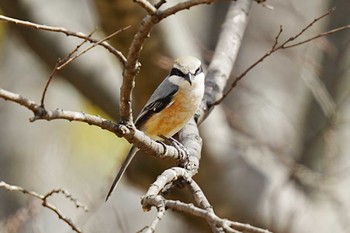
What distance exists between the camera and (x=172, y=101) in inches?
170

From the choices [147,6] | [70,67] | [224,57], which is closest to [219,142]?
[224,57]

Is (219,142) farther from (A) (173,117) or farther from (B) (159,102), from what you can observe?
(A) (173,117)

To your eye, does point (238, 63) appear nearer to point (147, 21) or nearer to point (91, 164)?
point (91, 164)

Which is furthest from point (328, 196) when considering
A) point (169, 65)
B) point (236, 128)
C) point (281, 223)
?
point (169, 65)

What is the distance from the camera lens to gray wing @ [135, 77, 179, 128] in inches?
169

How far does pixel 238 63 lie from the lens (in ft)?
30.0

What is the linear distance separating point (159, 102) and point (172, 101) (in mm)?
80

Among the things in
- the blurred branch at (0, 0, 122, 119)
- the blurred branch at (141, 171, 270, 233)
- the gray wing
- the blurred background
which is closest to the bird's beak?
the gray wing

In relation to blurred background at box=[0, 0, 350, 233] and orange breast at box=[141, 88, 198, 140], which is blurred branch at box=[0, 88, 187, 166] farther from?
blurred background at box=[0, 0, 350, 233]

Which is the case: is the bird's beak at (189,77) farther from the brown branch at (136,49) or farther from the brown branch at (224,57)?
the brown branch at (136,49)

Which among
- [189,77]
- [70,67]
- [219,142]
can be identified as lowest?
[189,77]

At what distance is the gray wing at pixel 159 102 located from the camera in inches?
169

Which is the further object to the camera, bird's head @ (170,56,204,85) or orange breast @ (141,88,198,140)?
bird's head @ (170,56,204,85)

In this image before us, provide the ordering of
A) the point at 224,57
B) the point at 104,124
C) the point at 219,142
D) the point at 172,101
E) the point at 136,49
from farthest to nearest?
the point at 219,142 < the point at 224,57 < the point at 172,101 < the point at 104,124 < the point at 136,49
